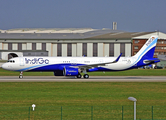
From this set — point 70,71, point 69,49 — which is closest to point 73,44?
point 69,49

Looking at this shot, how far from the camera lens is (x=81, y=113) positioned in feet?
78.3

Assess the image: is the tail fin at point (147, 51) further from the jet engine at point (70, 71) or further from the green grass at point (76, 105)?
the green grass at point (76, 105)

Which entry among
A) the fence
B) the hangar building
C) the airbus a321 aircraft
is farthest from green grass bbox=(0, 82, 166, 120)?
the hangar building

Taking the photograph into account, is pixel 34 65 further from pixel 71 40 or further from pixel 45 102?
pixel 71 40

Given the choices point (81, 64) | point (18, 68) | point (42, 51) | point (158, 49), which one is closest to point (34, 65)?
point (18, 68)

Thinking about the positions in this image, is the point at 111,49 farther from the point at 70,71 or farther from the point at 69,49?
the point at 70,71

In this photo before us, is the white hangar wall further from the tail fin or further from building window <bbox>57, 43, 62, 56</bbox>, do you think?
the tail fin

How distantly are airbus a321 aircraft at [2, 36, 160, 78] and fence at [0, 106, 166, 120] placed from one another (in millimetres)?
30857

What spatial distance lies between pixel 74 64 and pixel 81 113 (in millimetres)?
37289

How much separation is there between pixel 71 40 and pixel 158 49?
44.6m

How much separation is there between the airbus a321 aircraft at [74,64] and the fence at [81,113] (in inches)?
1215

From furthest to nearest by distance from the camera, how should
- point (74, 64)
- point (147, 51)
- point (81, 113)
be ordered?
point (147, 51) < point (74, 64) < point (81, 113)

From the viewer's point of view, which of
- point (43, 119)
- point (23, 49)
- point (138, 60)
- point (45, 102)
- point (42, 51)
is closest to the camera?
point (43, 119)

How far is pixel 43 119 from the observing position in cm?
2209
